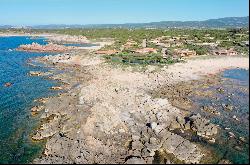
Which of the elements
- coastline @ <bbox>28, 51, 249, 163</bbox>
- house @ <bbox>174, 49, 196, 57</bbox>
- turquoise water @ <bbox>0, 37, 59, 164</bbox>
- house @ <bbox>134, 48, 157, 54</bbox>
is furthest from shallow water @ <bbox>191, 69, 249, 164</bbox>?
house @ <bbox>134, 48, 157, 54</bbox>

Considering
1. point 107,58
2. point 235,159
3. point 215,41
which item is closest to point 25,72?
point 107,58

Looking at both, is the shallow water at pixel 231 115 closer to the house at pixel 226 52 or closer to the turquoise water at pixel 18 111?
the turquoise water at pixel 18 111

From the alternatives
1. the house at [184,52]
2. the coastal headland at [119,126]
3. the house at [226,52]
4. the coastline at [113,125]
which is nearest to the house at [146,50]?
the house at [184,52]

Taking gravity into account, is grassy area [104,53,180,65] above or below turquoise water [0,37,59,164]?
above

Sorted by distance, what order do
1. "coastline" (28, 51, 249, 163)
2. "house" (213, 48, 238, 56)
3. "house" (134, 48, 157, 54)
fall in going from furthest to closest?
1. "house" (134, 48, 157, 54)
2. "house" (213, 48, 238, 56)
3. "coastline" (28, 51, 249, 163)

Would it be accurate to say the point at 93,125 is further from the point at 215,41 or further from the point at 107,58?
the point at 215,41

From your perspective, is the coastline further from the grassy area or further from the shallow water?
the grassy area
